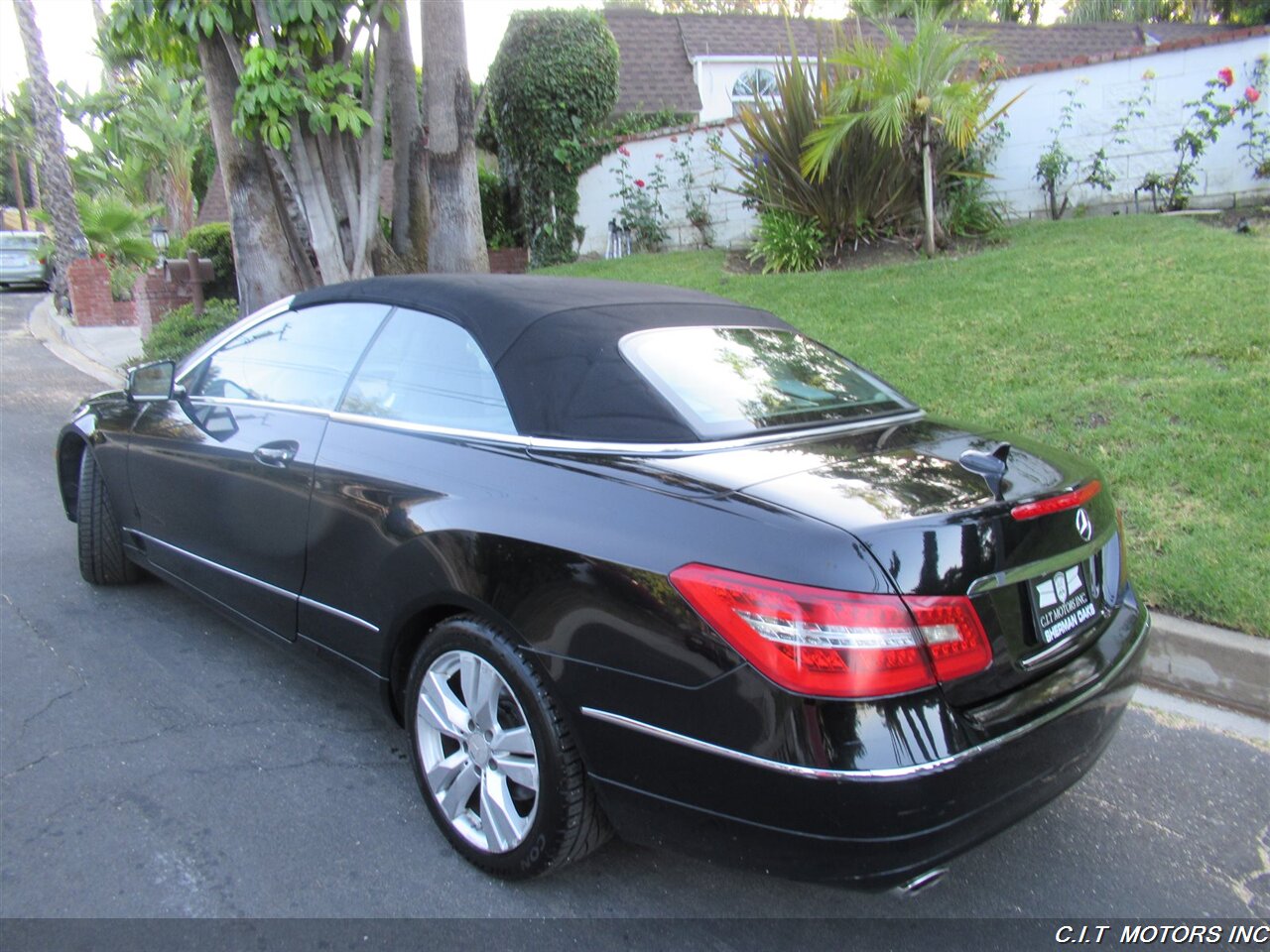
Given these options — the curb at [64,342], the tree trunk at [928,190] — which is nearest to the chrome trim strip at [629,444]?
the tree trunk at [928,190]

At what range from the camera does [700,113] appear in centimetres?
1919

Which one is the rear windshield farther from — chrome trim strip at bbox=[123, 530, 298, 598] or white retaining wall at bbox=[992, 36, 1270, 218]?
white retaining wall at bbox=[992, 36, 1270, 218]

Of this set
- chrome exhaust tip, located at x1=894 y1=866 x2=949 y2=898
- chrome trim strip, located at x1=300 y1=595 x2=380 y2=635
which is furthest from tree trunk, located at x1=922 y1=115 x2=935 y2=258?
chrome exhaust tip, located at x1=894 y1=866 x2=949 y2=898

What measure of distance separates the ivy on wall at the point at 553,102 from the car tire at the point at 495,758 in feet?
37.7

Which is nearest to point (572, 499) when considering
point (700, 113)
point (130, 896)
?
point (130, 896)

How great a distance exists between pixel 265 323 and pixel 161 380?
713mm

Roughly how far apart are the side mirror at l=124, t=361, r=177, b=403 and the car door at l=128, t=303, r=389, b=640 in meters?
0.06

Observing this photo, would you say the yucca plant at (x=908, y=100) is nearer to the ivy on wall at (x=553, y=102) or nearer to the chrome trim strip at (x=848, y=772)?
the ivy on wall at (x=553, y=102)

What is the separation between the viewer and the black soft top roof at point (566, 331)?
8.77ft

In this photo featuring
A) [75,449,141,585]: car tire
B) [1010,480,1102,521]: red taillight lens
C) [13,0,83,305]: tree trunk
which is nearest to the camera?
[1010,480,1102,521]: red taillight lens

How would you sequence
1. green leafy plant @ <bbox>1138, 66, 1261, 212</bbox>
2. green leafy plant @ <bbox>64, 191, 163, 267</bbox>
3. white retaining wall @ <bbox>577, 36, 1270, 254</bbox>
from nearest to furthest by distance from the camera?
green leafy plant @ <bbox>1138, 66, 1261, 212</bbox>
white retaining wall @ <bbox>577, 36, 1270, 254</bbox>
green leafy plant @ <bbox>64, 191, 163, 267</bbox>

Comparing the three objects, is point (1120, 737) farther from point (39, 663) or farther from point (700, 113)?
point (700, 113)

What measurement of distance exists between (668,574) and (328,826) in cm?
151

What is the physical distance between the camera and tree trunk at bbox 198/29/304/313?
27.4 ft
